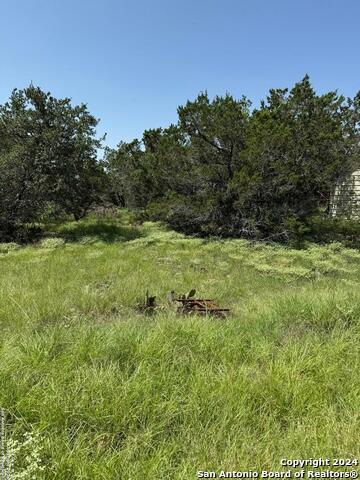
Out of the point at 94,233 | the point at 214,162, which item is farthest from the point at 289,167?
the point at 94,233

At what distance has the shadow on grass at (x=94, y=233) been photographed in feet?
36.1

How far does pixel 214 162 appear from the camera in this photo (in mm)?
12094

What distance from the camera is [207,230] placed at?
11.9m

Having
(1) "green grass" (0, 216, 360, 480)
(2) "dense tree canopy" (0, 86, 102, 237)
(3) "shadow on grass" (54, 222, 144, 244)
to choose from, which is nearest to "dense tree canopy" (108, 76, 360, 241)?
(3) "shadow on grass" (54, 222, 144, 244)

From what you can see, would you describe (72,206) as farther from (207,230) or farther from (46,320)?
(46,320)

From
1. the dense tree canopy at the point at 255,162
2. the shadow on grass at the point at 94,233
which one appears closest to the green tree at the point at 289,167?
the dense tree canopy at the point at 255,162

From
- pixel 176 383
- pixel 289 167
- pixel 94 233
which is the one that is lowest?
pixel 176 383

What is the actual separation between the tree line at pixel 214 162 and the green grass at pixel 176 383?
6787 millimetres

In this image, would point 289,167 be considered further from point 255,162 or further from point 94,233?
point 94,233

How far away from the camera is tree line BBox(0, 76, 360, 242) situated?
10984 millimetres

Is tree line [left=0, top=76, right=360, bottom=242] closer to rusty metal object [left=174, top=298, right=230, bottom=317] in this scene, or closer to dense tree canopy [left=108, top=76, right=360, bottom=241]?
dense tree canopy [left=108, top=76, right=360, bottom=241]

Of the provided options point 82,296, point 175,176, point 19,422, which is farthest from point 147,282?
point 175,176

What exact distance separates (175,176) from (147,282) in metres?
7.11

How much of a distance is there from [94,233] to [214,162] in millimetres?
4988
